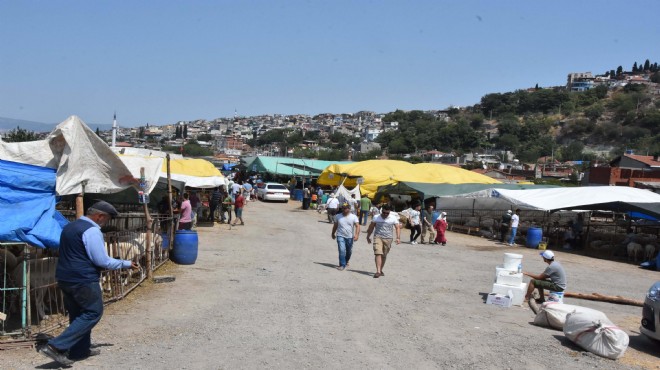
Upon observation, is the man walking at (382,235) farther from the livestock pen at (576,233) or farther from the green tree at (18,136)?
the green tree at (18,136)

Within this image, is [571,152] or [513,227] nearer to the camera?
[513,227]

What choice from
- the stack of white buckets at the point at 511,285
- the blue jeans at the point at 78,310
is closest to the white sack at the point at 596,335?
the stack of white buckets at the point at 511,285

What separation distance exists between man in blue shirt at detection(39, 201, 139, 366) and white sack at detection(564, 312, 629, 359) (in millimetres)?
6010

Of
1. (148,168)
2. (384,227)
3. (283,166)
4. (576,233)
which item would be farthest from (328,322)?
(283,166)

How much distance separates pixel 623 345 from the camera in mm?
7207

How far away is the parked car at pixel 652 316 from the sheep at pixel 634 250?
13168mm

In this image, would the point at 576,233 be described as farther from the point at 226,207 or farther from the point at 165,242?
the point at 165,242

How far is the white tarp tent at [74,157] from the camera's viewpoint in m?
8.95

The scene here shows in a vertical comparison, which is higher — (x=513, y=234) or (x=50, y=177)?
(x=50, y=177)

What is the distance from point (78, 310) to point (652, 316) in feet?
24.6

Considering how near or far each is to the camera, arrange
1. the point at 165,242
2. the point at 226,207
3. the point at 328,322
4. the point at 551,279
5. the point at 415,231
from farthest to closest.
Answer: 1. the point at 226,207
2. the point at 415,231
3. the point at 165,242
4. the point at 551,279
5. the point at 328,322

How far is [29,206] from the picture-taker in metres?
7.25

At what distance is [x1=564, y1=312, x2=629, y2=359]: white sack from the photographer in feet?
23.6

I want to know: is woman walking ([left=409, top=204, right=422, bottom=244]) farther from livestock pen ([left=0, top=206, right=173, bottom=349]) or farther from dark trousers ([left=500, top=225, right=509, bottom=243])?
livestock pen ([left=0, top=206, right=173, bottom=349])
